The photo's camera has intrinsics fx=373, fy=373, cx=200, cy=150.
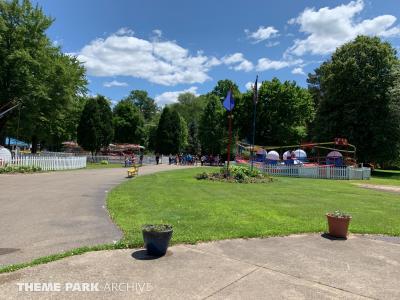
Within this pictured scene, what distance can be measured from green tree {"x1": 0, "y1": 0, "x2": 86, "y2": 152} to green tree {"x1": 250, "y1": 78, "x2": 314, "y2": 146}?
102 feet

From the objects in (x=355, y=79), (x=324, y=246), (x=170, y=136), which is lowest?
(x=324, y=246)

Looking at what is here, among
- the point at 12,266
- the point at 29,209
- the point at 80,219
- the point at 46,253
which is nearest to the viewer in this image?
the point at 12,266

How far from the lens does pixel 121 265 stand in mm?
5758

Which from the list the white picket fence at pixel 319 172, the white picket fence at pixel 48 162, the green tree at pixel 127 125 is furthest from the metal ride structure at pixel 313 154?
the green tree at pixel 127 125

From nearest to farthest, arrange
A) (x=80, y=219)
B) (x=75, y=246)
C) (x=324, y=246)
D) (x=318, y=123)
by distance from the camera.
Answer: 1. (x=75, y=246)
2. (x=324, y=246)
3. (x=80, y=219)
4. (x=318, y=123)

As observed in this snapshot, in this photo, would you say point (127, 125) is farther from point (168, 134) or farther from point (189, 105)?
point (189, 105)

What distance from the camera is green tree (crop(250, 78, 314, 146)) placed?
58.7 metres

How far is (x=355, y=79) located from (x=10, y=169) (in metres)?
36.6

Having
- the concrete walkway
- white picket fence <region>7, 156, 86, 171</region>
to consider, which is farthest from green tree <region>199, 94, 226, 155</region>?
the concrete walkway

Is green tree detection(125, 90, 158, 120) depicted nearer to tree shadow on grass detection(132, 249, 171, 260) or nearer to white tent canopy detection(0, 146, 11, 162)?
white tent canopy detection(0, 146, 11, 162)

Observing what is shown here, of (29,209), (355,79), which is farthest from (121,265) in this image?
(355,79)

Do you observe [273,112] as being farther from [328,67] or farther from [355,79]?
[355,79]

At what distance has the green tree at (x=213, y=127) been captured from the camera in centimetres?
6912

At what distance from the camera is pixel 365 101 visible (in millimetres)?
41719
